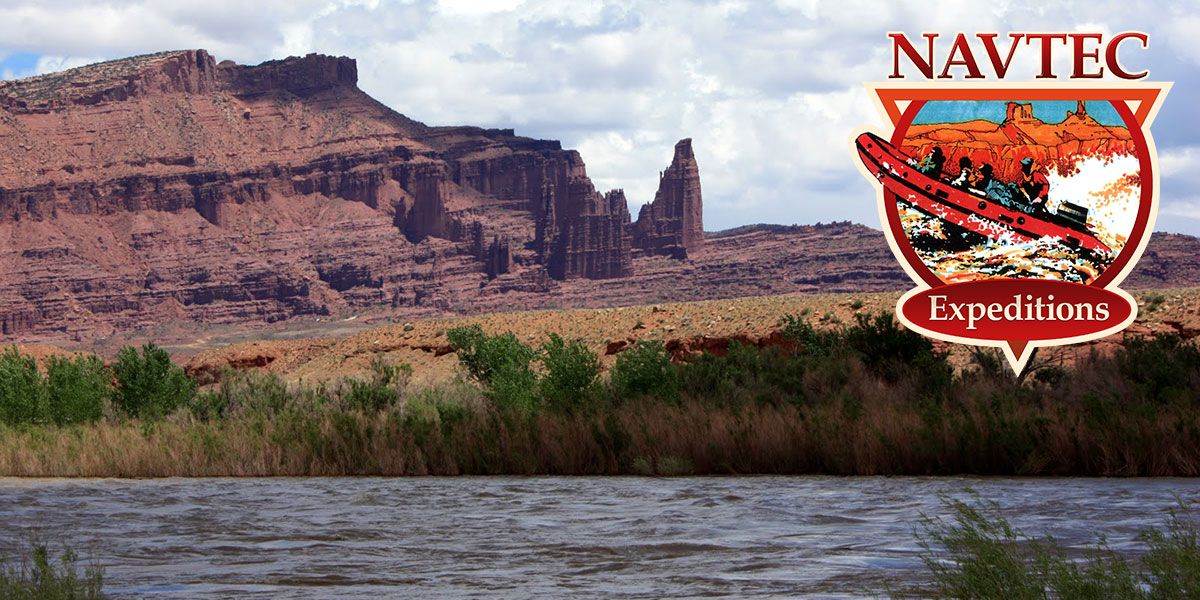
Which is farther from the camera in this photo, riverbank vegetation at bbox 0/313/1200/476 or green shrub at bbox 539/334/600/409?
green shrub at bbox 539/334/600/409

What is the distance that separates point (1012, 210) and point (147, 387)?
19.0 metres

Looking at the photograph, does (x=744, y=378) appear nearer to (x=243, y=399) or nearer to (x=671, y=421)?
(x=671, y=421)

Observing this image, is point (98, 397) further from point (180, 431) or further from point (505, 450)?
point (505, 450)

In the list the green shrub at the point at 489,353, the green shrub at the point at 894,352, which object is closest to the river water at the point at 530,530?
the green shrub at the point at 894,352

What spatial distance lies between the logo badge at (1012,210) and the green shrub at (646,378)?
5.89 meters

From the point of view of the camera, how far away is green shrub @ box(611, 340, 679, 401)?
92.8 ft

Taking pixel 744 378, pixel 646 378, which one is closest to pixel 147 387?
pixel 646 378

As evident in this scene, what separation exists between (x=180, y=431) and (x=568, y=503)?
35.1 ft

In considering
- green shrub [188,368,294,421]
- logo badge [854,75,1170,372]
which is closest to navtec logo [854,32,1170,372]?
logo badge [854,75,1170,372]

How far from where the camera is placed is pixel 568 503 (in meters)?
19.3

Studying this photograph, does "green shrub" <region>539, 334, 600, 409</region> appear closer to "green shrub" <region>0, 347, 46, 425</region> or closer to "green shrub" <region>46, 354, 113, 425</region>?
"green shrub" <region>46, 354, 113, 425</region>

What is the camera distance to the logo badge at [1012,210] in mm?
22859

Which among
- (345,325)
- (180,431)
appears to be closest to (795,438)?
(180,431)

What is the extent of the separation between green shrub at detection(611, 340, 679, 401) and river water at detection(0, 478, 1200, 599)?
562 cm
